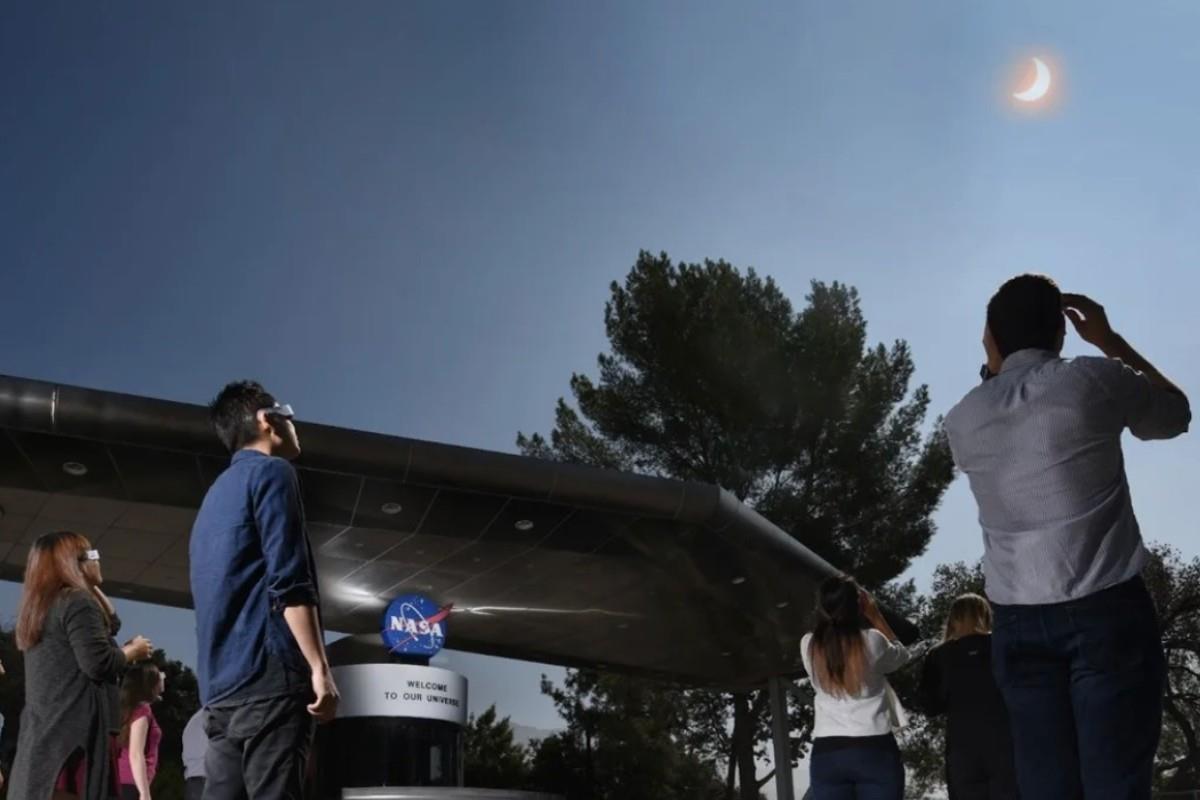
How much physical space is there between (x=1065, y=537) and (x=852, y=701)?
2186 mm

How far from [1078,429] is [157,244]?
37.1m

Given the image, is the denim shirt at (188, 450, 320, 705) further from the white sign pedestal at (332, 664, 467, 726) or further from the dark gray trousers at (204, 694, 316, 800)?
the white sign pedestal at (332, 664, 467, 726)

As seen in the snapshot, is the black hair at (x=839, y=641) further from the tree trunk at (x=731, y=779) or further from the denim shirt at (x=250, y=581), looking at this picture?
the tree trunk at (x=731, y=779)

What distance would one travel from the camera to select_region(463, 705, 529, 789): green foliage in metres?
29.6

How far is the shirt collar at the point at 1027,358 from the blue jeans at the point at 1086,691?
54 centimetres

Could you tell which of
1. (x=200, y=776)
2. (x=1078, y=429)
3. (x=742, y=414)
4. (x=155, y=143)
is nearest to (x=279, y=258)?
(x=155, y=143)

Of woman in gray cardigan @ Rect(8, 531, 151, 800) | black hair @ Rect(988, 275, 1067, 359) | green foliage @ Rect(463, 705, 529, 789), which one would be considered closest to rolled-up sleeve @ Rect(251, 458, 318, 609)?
woman in gray cardigan @ Rect(8, 531, 151, 800)

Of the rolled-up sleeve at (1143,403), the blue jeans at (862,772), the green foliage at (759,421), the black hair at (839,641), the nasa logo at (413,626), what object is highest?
the green foliage at (759,421)

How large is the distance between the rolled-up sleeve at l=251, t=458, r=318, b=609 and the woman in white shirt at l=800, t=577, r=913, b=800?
7.02 ft

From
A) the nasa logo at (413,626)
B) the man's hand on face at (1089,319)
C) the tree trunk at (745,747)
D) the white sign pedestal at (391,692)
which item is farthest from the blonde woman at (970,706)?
Result: the tree trunk at (745,747)

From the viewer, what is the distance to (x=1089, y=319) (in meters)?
2.54

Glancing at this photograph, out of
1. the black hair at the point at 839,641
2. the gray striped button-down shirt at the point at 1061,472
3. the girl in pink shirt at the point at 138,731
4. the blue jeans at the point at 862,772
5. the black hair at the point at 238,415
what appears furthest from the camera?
the girl in pink shirt at the point at 138,731

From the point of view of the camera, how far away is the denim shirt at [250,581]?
103 inches

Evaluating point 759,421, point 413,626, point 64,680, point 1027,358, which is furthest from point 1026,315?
point 759,421
